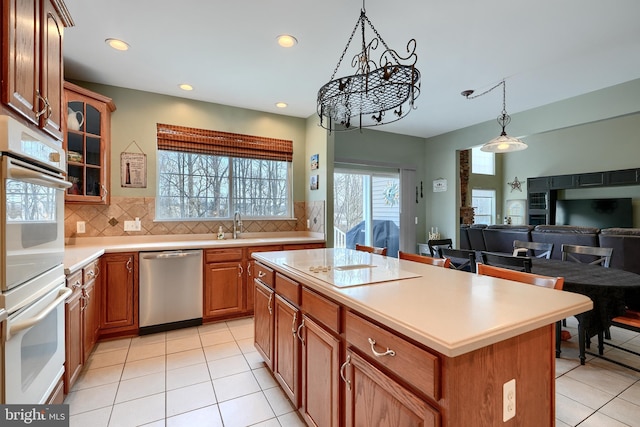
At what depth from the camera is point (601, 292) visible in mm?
2072

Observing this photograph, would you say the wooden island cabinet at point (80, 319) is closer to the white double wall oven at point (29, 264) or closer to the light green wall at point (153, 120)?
the white double wall oven at point (29, 264)

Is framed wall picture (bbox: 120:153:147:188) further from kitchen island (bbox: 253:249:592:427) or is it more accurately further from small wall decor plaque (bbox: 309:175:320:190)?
kitchen island (bbox: 253:249:592:427)

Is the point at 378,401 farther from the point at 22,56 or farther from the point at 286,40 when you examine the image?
the point at 286,40

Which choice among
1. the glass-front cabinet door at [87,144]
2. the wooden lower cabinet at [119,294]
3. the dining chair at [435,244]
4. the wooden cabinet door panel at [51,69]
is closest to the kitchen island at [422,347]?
the wooden cabinet door panel at [51,69]

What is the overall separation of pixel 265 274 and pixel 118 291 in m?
1.70

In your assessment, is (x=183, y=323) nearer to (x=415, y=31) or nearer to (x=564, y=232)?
(x=415, y=31)

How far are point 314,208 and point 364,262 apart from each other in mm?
2206

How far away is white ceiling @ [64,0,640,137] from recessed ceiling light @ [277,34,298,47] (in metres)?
0.04

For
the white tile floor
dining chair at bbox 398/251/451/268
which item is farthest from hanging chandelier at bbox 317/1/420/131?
the white tile floor

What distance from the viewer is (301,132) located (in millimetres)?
4422

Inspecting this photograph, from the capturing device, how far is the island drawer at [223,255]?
3231 millimetres

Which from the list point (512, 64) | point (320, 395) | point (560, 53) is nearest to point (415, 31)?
point (512, 64)

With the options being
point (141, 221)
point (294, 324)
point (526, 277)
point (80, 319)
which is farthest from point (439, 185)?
point (80, 319)

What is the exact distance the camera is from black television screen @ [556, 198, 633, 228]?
22.7 feet
